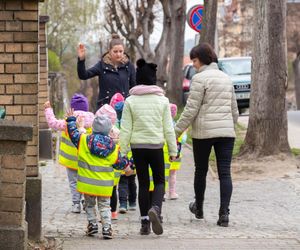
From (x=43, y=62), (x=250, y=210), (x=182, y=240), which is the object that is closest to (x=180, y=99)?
(x=43, y=62)

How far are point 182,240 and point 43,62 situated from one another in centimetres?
885

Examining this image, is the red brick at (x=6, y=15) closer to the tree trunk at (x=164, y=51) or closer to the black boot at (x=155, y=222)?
the black boot at (x=155, y=222)

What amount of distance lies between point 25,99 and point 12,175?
117 cm

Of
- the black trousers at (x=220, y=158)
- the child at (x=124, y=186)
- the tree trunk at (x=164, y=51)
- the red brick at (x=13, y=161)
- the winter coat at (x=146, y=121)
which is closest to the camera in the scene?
the red brick at (x=13, y=161)

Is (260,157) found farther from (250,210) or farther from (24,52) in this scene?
(24,52)

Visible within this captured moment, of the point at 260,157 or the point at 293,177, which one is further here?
the point at 260,157

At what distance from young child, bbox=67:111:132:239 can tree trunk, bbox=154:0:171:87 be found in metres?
27.5

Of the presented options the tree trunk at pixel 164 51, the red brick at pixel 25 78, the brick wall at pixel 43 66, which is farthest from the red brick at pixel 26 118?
the tree trunk at pixel 164 51

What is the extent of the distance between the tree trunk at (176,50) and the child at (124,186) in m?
22.8

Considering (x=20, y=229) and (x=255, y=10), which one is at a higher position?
(x=255, y=10)

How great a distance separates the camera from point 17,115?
8047 mm

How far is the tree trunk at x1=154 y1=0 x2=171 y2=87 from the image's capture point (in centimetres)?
3694

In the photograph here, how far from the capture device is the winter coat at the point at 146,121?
28.0 ft

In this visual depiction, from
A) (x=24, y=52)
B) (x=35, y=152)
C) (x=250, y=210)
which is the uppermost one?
(x=24, y=52)
